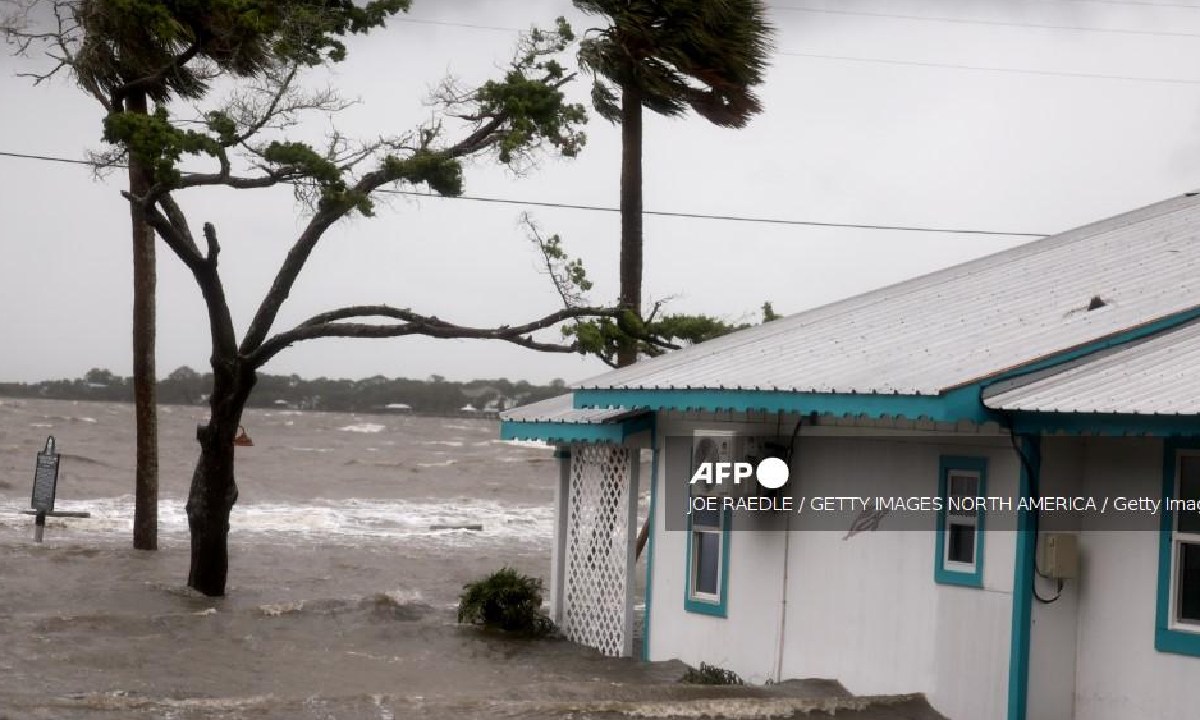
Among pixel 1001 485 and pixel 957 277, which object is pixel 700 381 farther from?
pixel 957 277

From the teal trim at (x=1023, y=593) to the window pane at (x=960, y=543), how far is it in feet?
1.79

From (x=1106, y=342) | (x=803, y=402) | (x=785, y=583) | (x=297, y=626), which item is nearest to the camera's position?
(x=1106, y=342)

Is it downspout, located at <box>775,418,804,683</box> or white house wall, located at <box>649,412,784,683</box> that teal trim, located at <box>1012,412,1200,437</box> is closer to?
downspout, located at <box>775,418,804,683</box>

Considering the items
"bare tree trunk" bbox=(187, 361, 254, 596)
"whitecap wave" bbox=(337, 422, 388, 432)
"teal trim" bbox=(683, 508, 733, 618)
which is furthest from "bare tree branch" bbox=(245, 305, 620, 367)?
"whitecap wave" bbox=(337, 422, 388, 432)

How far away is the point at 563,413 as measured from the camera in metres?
15.2

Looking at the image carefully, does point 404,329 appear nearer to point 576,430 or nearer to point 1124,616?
point 576,430

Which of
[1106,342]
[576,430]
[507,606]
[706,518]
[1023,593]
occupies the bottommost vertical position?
[507,606]

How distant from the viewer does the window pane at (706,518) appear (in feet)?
42.8

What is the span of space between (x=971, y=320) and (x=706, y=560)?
3.19m

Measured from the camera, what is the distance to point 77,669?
12484mm

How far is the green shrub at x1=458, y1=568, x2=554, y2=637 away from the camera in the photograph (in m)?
15.6

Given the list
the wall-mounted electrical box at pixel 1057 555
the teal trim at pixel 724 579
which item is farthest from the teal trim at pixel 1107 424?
the teal trim at pixel 724 579

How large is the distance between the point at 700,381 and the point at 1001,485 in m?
2.91

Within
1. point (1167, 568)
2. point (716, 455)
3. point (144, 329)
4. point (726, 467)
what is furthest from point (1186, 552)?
point (144, 329)
